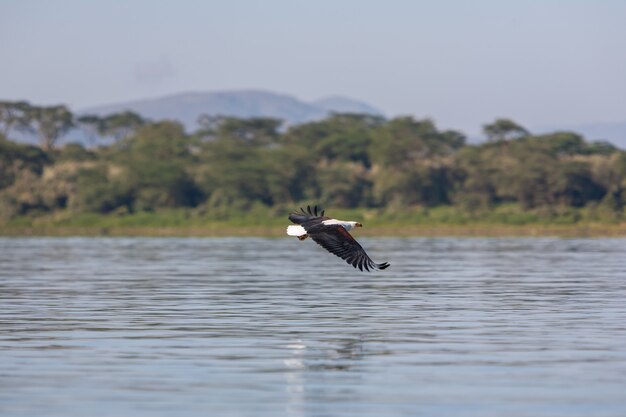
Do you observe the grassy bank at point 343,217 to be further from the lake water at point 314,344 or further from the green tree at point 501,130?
the lake water at point 314,344

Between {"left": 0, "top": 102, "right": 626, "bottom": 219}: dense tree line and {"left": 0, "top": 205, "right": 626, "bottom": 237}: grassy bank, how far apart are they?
6.75 ft

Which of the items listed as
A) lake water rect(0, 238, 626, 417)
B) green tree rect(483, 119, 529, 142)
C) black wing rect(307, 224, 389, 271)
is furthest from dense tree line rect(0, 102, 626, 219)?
black wing rect(307, 224, 389, 271)

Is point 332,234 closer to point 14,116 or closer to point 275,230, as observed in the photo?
point 275,230

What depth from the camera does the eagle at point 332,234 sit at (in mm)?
24953

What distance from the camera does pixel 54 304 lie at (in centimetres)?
3369

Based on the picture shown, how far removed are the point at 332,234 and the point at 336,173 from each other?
11186 centimetres

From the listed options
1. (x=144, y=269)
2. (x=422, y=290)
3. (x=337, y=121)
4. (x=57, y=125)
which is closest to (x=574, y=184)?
(x=337, y=121)

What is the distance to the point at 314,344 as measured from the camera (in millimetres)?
24484

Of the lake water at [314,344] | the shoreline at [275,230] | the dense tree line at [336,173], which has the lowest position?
the lake water at [314,344]

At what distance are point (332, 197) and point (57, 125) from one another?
167 ft

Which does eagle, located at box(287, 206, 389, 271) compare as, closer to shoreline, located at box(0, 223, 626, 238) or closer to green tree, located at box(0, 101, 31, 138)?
shoreline, located at box(0, 223, 626, 238)

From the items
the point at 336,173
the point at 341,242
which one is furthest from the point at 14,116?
the point at 341,242

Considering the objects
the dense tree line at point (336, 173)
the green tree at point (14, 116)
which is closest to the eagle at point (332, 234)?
the dense tree line at point (336, 173)

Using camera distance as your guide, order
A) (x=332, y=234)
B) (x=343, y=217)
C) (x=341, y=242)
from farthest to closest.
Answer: (x=343, y=217)
(x=341, y=242)
(x=332, y=234)
